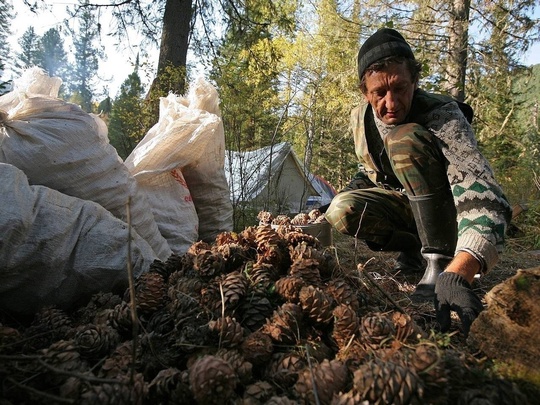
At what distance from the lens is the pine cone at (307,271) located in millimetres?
1357

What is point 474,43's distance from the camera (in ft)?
25.1

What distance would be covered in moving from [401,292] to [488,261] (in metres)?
0.66

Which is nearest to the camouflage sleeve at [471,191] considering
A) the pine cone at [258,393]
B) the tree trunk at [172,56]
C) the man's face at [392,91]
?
the man's face at [392,91]

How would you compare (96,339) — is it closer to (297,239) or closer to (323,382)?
(323,382)

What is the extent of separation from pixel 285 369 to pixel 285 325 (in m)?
0.14

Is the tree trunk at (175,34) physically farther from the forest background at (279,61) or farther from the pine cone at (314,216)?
the pine cone at (314,216)

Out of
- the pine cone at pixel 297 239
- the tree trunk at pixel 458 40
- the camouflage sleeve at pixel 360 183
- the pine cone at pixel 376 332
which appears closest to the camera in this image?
the pine cone at pixel 376 332

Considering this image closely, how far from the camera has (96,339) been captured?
1087mm

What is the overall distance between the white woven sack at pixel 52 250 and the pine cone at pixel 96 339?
50 cm

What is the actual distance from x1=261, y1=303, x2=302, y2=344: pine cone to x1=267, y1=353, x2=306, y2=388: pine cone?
0.06 meters

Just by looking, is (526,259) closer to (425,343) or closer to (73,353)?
(425,343)

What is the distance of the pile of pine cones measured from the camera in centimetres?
86

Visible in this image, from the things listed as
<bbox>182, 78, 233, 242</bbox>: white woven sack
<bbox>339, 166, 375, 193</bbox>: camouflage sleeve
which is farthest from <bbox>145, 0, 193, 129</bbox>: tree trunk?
<bbox>339, 166, 375, 193</bbox>: camouflage sleeve

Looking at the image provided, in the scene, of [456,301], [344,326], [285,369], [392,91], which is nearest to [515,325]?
[456,301]
